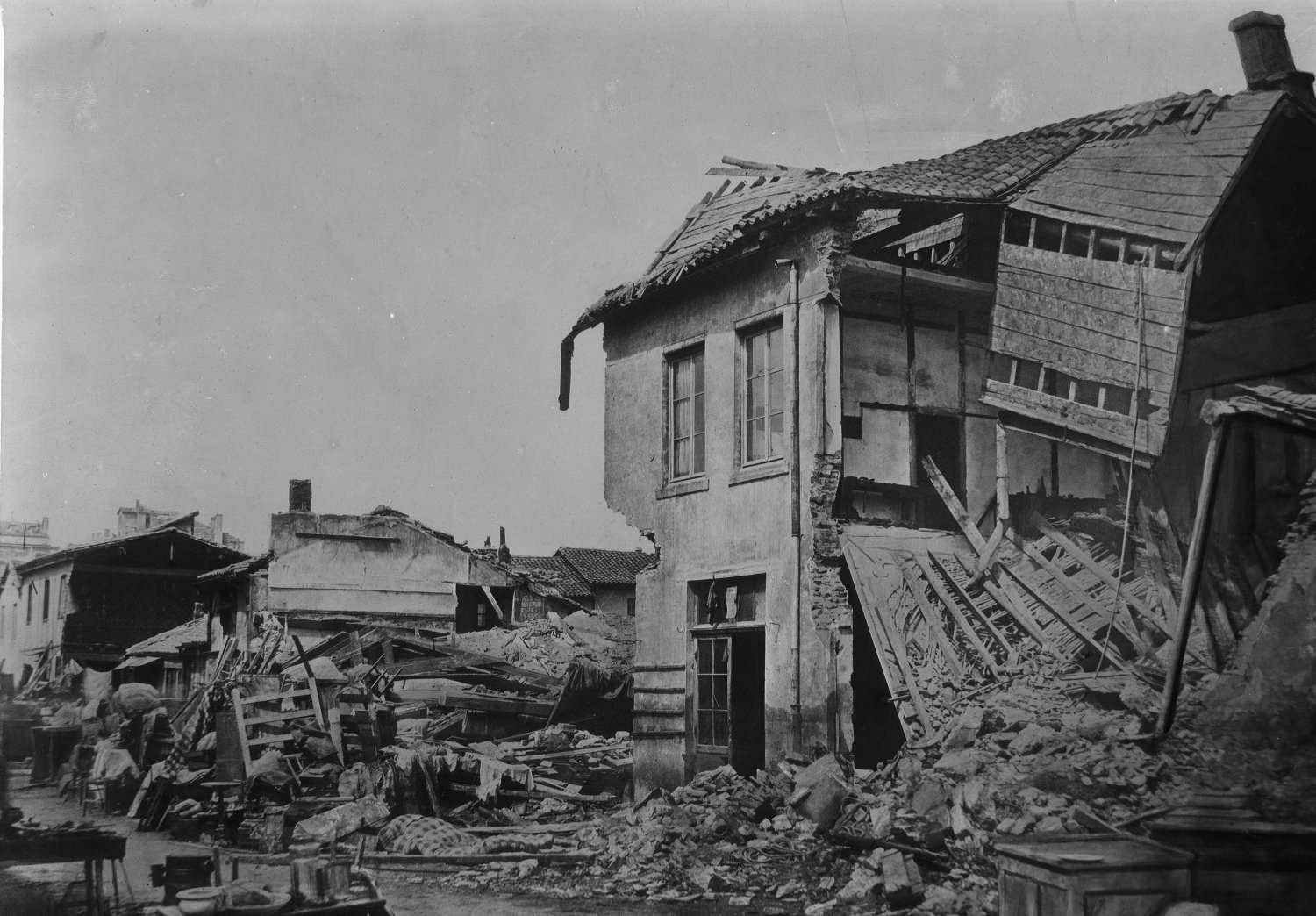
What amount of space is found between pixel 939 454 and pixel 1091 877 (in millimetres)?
5018

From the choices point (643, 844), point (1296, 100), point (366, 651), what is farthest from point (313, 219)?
point (366, 651)

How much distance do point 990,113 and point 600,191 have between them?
3.43 meters

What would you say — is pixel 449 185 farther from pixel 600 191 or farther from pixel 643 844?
pixel 643 844

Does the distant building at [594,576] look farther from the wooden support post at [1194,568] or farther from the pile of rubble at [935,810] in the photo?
the wooden support post at [1194,568]

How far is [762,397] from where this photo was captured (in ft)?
35.5

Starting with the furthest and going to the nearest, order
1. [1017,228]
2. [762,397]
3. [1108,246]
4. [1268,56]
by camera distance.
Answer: [762,397], [1017,228], [1108,246], [1268,56]

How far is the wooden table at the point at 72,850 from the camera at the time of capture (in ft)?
23.5

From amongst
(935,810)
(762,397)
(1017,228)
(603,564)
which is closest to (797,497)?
(762,397)

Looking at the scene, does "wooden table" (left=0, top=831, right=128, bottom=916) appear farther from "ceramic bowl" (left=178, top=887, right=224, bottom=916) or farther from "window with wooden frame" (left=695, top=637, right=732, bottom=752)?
"window with wooden frame" (left=695, top=637, right=732, bottom=752)

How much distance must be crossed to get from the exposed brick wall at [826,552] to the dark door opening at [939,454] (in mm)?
863

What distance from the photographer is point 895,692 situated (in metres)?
8.90

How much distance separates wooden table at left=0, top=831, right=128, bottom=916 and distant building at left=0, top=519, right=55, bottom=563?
2.61m

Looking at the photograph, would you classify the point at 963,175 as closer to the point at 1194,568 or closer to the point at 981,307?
the point at 981,307

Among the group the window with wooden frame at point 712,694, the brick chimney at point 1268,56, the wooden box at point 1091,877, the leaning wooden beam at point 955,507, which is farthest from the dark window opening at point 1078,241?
the window with wooden frame at point 712,694
